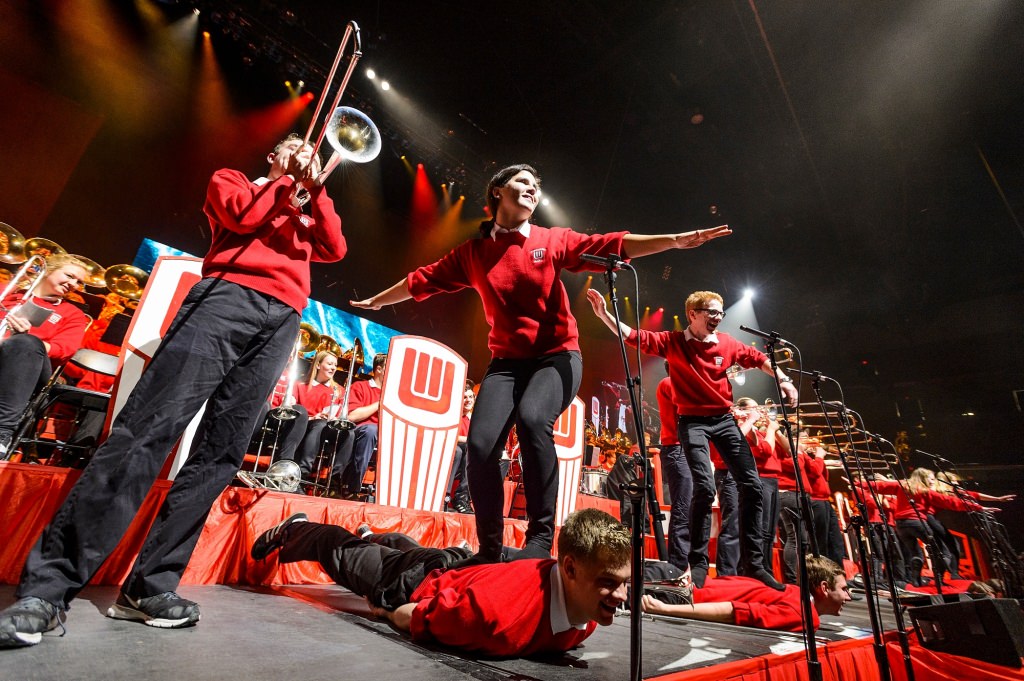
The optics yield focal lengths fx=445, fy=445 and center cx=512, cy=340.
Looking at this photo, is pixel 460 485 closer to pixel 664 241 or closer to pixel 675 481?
pixel 675 481

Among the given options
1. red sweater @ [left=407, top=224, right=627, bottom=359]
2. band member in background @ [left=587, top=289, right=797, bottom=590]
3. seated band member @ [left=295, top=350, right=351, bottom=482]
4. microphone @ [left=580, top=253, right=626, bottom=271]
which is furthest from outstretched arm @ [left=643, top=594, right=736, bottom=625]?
seated band member @ [left=295, top=350, right=351, bottom=482]

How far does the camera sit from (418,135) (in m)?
10.6

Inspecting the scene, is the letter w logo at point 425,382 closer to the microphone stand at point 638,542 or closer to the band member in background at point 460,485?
the band member in background at point 460,485

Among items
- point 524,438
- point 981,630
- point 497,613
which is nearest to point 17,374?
point 524,438

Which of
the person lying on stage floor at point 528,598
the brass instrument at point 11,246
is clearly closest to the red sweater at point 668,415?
the person lying on stage floor at point 528,598

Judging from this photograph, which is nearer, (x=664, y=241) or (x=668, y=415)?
(x=664, y=241)

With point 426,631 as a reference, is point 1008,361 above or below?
above

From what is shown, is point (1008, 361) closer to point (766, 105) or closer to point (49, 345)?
point (766, 105)

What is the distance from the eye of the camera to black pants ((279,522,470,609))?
1850 millimetres

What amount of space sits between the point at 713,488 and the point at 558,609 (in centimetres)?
227

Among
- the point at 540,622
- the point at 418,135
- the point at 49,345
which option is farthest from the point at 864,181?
the point at 49,345

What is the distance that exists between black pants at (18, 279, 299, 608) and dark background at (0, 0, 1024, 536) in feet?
24.6

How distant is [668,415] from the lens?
429cm

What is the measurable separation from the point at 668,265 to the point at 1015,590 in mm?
10454
